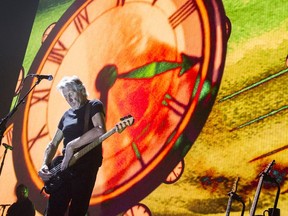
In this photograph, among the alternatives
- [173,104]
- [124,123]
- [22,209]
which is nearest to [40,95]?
[22,209]

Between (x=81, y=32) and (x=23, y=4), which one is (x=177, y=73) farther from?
(x=23, y=4)

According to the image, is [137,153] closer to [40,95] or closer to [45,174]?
[45,174]

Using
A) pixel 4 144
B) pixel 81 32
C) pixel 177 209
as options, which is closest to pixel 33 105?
pixel 4 144

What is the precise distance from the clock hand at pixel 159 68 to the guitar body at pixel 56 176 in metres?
0.62

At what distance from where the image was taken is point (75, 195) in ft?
7.32

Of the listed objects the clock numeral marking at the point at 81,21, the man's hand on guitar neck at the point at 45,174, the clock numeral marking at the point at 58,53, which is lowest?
the man's hand on guitar neck at the point at 45,174

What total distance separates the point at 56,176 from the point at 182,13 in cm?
112

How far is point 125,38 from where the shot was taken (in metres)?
2.64

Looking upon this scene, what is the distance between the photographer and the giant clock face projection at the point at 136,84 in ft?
7.29

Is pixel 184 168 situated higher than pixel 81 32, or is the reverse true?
pixel 81 32

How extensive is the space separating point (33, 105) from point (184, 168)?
125 centimetres

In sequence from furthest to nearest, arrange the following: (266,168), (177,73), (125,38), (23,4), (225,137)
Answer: (23,4) < (125,38) < (177,73) < (225,137) < (266,168)

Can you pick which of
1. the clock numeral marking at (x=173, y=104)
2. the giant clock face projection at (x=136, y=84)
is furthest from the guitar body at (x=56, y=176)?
the clock numeral marking at (x=173, y=104)

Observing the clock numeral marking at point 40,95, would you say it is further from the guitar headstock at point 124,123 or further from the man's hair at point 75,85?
the guitar headstock at point 124,123
